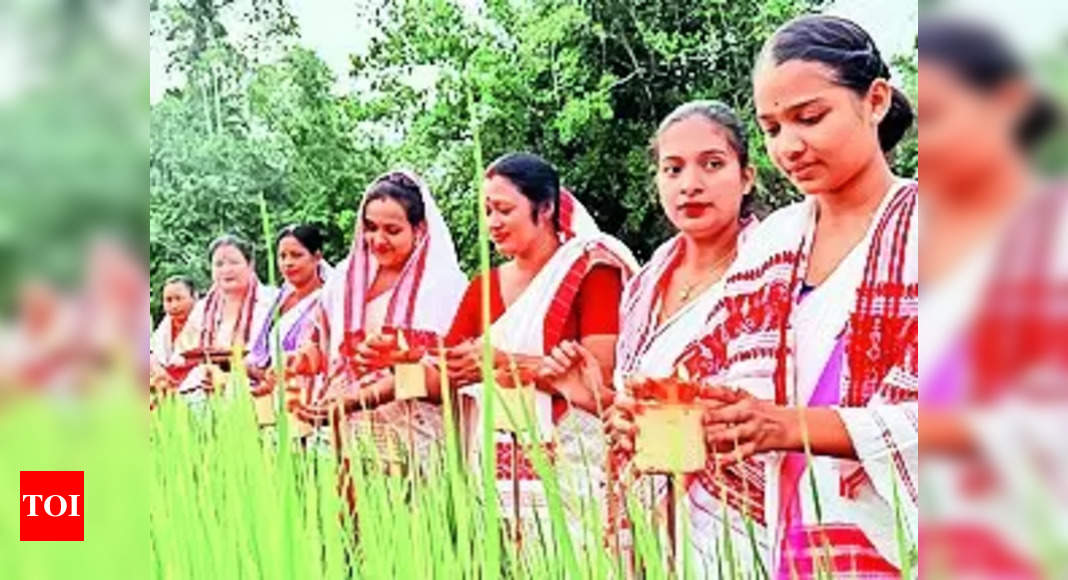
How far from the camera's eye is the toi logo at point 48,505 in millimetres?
1457

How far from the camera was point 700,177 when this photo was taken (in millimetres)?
1402

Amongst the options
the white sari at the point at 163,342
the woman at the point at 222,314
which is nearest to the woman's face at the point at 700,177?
the woman at the point at 222,314

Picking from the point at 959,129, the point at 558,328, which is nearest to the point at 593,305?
the point at 558,328

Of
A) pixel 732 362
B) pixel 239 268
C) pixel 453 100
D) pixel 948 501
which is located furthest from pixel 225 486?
pixel 948 501

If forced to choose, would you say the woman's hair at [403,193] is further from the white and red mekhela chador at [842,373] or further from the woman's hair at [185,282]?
the white and red mekhela chador at [842,373]

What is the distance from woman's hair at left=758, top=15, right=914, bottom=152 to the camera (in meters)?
1.25

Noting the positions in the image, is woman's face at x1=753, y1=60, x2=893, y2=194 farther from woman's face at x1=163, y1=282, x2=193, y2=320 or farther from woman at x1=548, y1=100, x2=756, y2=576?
woman's face at x1=163, y1=282, x2=193, y2=320

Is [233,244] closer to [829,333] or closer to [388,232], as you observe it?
[388,232]

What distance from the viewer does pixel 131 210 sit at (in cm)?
155

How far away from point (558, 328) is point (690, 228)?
18cm

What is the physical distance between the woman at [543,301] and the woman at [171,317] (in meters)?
0.32

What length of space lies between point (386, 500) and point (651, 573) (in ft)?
1.02

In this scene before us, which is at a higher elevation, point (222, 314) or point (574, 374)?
point (222, 314)

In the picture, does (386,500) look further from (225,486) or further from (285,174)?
(285,174)
